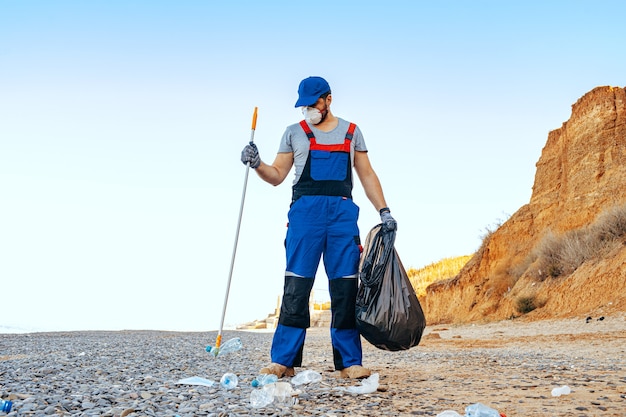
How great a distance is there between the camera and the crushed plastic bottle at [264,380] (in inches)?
174

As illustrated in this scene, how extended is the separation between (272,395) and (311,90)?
251 centimetres

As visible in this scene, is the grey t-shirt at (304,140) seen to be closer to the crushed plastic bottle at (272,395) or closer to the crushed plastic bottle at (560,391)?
the crushed plastic bottle at (272,395)

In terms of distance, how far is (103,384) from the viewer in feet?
15.1

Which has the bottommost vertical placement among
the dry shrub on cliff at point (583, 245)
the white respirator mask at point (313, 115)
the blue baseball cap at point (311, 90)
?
the white respirator mask at point (313, 115)

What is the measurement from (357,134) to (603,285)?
38.1 ft

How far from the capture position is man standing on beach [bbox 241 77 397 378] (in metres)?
4.86

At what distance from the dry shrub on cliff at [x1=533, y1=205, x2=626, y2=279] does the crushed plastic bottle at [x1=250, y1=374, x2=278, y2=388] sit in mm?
13654

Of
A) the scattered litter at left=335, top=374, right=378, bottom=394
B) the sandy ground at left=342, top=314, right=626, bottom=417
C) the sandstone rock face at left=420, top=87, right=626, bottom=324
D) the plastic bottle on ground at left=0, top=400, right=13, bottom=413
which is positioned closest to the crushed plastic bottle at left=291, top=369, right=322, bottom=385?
the scattered litter at left=335, top=374, right=378, bottom=394

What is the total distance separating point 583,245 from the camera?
17.3 m

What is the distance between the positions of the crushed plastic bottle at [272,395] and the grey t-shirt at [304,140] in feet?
5.64

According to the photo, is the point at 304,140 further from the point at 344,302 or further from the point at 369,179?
the point at 344,302

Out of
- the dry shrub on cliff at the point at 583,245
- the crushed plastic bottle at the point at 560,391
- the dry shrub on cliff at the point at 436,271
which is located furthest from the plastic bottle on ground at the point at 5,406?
the dry shrub on cliff at the point at 436,271

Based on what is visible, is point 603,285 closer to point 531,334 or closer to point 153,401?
point 531,334

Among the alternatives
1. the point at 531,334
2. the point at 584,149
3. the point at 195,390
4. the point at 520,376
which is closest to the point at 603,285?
the point at 531,334
